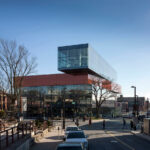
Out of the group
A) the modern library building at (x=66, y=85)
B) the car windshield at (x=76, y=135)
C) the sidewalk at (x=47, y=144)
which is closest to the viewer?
the car windshield at (x=76, y=135)

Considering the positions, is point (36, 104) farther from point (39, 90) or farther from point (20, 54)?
point (20, 54)

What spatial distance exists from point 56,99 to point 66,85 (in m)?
6.70

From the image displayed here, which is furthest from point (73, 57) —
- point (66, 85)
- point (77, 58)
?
point (66, 85)

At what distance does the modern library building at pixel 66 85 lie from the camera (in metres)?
79.2

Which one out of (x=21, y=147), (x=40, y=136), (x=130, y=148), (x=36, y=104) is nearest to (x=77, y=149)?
(x=21, y=147)

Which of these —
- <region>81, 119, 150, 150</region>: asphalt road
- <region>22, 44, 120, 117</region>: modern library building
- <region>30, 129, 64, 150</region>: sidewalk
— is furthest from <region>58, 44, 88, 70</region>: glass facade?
<region>30, 129, 64, 150</region>: sidewalk

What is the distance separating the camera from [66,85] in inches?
3201

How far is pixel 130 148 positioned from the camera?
787 inches

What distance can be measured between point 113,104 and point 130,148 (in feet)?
274

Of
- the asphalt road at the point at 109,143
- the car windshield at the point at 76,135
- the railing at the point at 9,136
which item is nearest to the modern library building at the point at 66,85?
A: the asphalt road at the point at 109,143

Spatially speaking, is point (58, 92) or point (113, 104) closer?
point (58, 92)

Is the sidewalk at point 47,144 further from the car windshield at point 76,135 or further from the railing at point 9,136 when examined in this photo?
the car windshield at point 76,135

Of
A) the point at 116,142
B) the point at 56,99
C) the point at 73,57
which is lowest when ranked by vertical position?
the point at 116,142

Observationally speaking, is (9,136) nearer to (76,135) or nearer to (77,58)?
(76,135)
